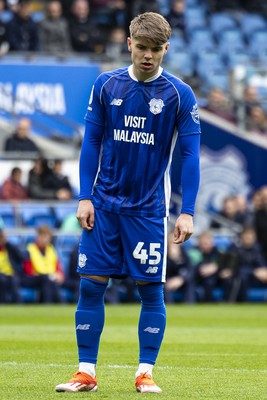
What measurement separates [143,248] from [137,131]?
72cm

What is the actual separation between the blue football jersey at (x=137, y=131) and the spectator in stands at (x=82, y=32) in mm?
16596

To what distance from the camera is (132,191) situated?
708 centimetres

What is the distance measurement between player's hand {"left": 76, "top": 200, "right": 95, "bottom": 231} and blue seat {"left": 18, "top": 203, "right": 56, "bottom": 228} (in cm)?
1323

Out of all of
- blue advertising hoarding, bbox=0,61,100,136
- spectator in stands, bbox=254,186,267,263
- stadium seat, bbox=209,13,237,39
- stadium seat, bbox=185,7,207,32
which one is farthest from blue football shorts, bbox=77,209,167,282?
stadium seat, bbox=209,13,237,39

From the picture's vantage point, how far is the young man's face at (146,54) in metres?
6.80

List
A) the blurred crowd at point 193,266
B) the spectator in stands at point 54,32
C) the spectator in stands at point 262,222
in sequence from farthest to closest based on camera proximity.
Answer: the spectator in stands at point 54,32
the spectator in stands at point 262,222
the blurred crowd at point 193,266

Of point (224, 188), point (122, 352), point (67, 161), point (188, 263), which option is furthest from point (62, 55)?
point (122, 352)

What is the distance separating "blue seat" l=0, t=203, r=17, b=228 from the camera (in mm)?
20078

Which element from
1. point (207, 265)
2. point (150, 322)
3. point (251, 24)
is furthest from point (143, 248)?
point (251, 24)

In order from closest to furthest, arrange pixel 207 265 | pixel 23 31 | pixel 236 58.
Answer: pixel 207 265, pixel 23 31, pixel 236 58

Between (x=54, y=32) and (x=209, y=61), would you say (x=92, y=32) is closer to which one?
(x=54, y=32)

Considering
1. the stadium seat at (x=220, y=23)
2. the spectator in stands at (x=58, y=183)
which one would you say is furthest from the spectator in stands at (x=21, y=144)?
the stadium seat at (x=220, y=23)

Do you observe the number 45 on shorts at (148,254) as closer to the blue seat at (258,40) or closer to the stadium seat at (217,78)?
the stadium seat at (217,78)

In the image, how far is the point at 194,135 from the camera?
7.09 metres
